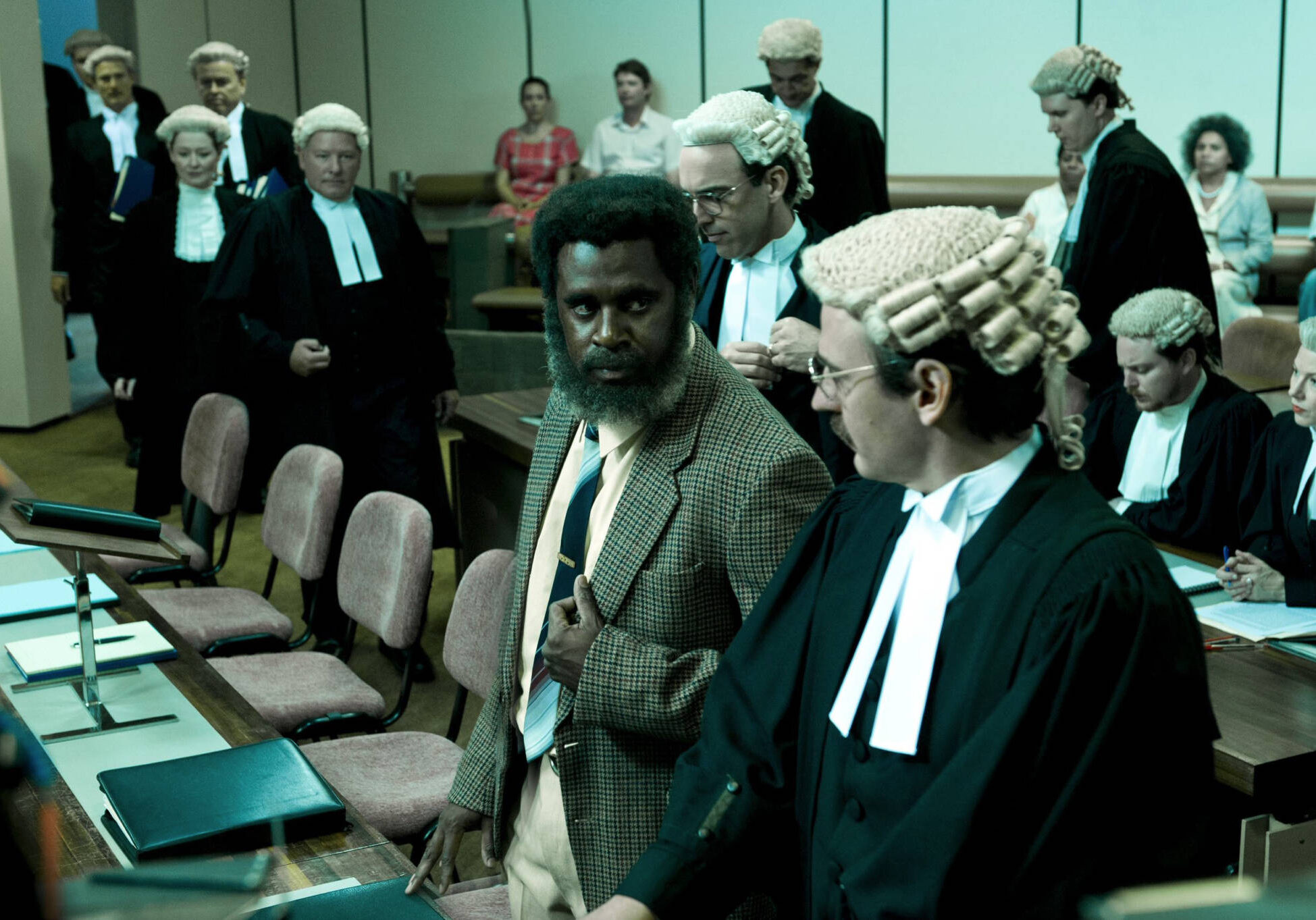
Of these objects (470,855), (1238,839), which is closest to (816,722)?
(1238,839)

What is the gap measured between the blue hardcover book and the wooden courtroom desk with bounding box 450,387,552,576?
→ 8.84ft

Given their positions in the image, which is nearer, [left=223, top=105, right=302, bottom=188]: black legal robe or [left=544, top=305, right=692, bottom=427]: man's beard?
[left=544, top=305, right=692, bottom=427]: man's beard

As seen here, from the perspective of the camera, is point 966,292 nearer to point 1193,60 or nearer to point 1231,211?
point 1231,211

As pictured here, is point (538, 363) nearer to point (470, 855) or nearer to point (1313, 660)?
point (470, 855)

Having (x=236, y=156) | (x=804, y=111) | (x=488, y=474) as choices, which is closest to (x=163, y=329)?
(x=236, y=156)

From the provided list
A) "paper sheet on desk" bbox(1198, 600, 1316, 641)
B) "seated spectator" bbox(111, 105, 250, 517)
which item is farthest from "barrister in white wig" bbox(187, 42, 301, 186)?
"paper sheet on desk" bbox(1198, 600, 1316, 641)

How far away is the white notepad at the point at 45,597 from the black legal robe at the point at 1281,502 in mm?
2660

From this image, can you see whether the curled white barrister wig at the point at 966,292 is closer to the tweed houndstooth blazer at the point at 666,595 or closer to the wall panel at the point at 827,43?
the tweed houndstooth blazer at the point at 666,595

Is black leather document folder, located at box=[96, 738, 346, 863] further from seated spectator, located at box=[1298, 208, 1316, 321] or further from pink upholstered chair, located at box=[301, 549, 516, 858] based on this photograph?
seated spectator, located at box=[1298, 208, 1316, 321]

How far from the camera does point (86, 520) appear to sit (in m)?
2.35

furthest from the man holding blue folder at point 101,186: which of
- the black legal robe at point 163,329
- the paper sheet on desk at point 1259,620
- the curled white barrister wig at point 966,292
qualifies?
the curled white barrister wig at point 966,292

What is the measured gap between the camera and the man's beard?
187 cm

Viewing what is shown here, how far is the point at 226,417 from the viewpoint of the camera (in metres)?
4.36

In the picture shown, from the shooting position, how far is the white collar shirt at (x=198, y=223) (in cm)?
585
